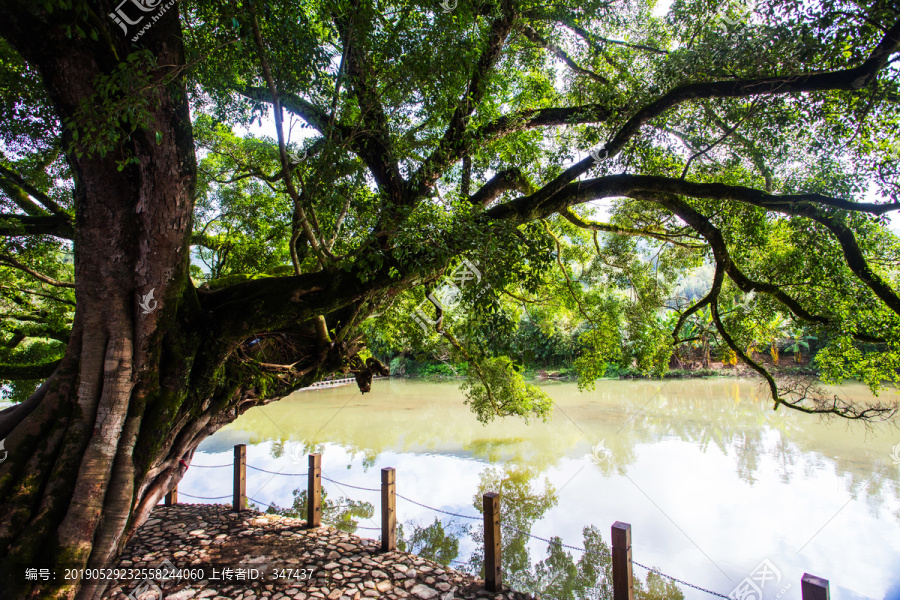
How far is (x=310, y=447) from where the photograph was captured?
32.4 feet

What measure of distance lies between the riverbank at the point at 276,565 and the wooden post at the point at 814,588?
1921 millimetres

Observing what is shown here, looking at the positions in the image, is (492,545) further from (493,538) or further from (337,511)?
(337,511)

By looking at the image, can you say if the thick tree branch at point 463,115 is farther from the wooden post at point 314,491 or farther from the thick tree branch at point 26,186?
the thick tree branch at point 26,186

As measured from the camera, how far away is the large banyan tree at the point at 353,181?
2.49 meters

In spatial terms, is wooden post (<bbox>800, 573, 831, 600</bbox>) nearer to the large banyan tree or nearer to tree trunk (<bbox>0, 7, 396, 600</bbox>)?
the large banyan tree

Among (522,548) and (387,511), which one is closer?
(387,511)

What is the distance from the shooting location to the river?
498cm

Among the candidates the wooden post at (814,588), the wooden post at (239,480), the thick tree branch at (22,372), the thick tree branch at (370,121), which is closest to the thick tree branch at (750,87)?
the thick tree branch at (370,121)

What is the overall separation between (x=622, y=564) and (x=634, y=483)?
16.5ft

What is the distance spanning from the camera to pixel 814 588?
2.36 metres

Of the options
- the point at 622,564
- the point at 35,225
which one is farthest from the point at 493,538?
the point at 35,225

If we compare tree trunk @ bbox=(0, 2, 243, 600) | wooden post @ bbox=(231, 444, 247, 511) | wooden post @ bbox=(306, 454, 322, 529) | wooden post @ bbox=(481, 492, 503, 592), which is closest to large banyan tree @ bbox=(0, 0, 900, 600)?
tree trunk @ bbox=(0, 2, 243, 600)

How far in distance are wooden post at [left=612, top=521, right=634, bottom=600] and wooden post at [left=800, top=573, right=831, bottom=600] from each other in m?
0.94

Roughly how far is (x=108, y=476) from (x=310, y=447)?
7.76m
